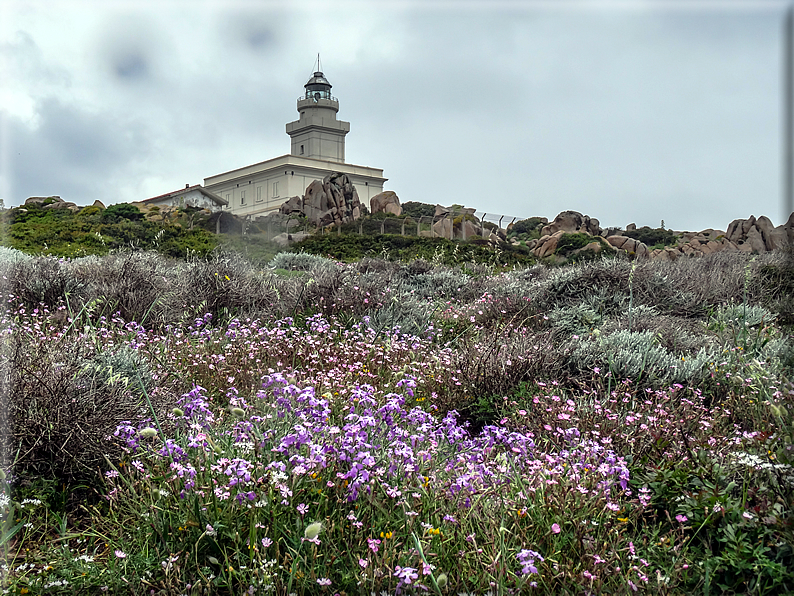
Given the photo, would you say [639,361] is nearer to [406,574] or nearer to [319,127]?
[406,574]

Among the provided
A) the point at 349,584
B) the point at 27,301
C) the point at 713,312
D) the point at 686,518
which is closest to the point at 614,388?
the point at 686,518

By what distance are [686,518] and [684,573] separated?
229 mm

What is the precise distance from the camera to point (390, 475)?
2.66m

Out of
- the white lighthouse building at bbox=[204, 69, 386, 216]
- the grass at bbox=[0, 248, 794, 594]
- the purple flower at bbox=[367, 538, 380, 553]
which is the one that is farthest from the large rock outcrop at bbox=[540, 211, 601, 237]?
the purple flower at bbox=[367, 538, 380, 553]

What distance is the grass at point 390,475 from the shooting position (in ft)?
7.77

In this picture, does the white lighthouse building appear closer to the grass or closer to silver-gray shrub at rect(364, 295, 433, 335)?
silver-gray shrub at rect(364, 295, 433, 335)

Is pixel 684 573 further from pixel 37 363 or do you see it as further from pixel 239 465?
pixel 37 363

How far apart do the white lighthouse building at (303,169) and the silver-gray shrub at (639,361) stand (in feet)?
171

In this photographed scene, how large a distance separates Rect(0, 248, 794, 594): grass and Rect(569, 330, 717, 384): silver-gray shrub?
0.03 meters

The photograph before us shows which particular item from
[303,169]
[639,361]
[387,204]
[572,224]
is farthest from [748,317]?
[303,169]

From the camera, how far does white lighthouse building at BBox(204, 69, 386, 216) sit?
186 feet

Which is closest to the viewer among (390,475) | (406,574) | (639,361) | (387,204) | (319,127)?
(406,574)

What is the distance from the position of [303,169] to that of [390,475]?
2216 inches

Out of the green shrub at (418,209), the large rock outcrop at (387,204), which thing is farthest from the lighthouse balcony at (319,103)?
the large rock outcrop at (387,204)
